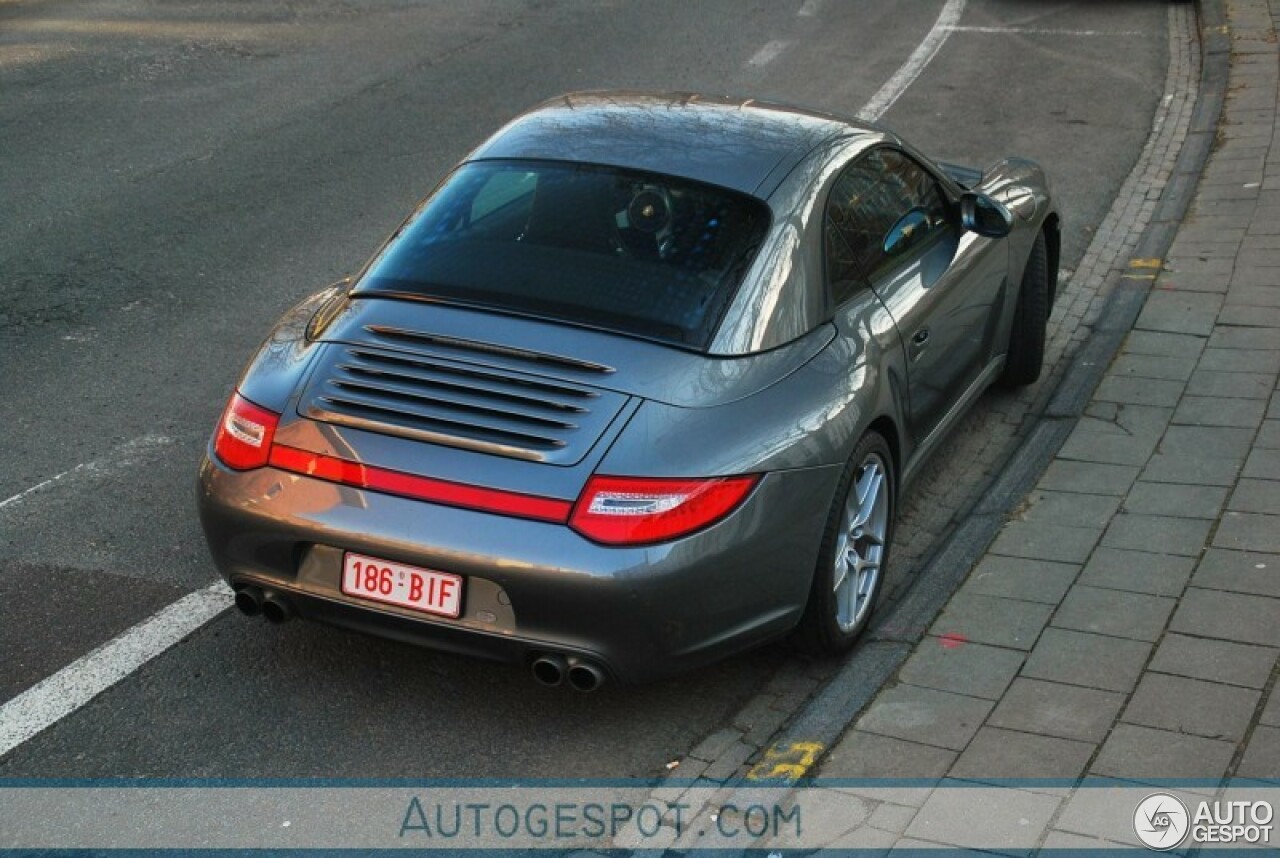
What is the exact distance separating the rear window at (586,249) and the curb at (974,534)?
1.18 metres

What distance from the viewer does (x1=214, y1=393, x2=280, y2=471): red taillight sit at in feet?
16.6

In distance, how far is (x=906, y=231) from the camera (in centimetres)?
638

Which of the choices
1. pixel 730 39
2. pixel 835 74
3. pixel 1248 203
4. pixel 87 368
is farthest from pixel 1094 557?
pixel 730 39

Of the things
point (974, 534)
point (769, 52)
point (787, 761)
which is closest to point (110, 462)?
point (787, 761)

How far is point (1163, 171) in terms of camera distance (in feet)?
38.4

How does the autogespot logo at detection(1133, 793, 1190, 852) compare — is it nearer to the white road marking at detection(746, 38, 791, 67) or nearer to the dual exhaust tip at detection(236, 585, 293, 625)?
the dual exhaust tip at detection(236, 585, 293, 625)

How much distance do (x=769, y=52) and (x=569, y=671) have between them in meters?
11.3

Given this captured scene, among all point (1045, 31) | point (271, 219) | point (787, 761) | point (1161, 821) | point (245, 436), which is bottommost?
point (1045, 31)

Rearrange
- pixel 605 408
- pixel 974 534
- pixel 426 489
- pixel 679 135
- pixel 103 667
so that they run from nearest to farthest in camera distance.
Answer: pixel 426 489
pixel 605 408
pixel 103 667
pixel 679 135
pixel 974 534

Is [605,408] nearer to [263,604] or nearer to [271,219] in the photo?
[263,604]

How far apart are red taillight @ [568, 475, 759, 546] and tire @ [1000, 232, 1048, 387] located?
128 inches

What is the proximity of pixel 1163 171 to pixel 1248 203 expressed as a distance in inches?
40.9

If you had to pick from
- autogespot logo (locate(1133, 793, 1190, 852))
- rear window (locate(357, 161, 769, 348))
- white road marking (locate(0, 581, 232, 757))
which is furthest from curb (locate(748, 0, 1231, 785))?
white road marking (locate(0, 581, 232, 757))

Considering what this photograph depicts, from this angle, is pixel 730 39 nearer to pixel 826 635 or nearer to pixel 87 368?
pixel 87 368
